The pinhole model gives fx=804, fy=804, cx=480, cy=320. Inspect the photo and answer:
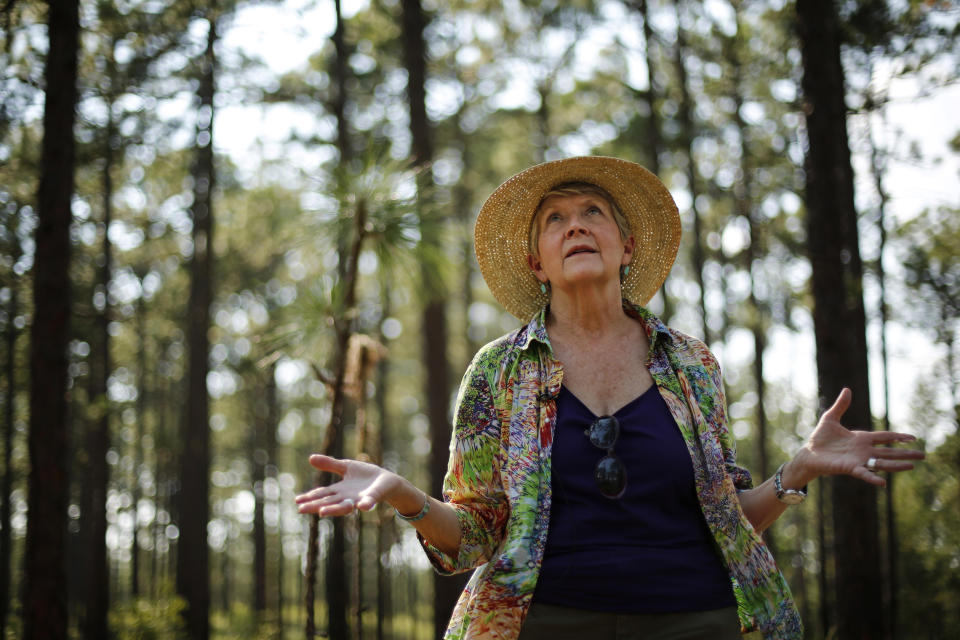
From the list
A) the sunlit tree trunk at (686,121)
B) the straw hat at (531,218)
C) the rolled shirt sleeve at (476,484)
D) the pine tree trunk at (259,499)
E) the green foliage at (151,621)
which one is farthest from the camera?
the pine tree trunk at (259,499)

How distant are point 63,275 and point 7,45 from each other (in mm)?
2737

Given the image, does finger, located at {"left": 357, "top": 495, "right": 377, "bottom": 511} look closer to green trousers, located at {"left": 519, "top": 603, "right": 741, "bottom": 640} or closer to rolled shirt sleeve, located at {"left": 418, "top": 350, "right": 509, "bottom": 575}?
rolled shirt sleeve, located at {"left": 418, "top": 350, "right": 509, "bottom": 575}

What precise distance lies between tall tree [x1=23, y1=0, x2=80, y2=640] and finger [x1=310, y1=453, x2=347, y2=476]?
647 centimetres

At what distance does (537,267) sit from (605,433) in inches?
33.7

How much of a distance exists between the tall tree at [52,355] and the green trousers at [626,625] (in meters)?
6.68

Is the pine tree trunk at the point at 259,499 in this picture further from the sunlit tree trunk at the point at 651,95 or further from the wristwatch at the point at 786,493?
the wristwatch at the point at 786,493

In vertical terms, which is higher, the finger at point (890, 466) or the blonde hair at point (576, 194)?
the blonde hair at point (576, 194)

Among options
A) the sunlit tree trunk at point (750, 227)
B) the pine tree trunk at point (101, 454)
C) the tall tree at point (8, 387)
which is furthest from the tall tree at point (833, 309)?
the pine tree trunk at point (101, 454)

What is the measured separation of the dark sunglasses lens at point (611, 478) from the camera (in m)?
2.21

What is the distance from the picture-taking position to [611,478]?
2217mm

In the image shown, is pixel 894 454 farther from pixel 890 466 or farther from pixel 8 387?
pixel 8 387

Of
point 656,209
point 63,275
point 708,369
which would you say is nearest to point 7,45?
point 63,275

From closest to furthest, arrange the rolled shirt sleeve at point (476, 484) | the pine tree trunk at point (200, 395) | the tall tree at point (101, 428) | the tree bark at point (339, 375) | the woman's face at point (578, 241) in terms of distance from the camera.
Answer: the rolled shirt sleeve at point (476, 484), the woman's face at point (578, 241), the tree bark at point (339, 375), the pine tree trunk at point (200, 395), the tall tree at point (101, 428)

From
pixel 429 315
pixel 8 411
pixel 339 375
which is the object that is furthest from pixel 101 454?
pixel 339 375
